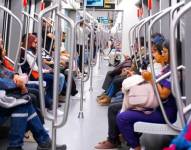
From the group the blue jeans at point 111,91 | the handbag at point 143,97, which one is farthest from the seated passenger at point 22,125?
the blue jeans at point 111,91

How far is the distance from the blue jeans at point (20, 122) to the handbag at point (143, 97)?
880 millimetres

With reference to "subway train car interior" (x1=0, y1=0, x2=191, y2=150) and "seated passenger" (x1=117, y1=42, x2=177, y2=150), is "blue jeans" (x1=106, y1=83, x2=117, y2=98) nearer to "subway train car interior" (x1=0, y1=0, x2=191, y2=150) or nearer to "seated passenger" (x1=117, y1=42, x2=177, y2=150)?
"subway train car interior" (x1=0, y1=0, x2=191, y2=150)

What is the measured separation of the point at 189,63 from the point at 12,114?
1.50m

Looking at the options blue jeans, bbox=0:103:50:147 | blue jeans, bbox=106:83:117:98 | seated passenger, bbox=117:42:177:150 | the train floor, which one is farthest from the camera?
blue jeans, bbox=106:83:117:98

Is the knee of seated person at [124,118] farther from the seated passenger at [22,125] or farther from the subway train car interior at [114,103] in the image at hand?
the seated passenger at [22,125]

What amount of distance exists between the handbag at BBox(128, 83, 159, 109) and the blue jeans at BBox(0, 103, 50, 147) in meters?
0.88

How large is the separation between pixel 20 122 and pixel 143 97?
104cm

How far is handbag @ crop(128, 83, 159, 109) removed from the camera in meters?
2.75

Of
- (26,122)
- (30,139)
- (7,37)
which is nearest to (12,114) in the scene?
(26,122)

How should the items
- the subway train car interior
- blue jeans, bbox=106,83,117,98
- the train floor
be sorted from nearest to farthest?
1. the subway train car interior
2. the train floor
3. blue jeans, bbox=106,83,117,98

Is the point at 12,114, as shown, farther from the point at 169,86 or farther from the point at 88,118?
the point at 88,118

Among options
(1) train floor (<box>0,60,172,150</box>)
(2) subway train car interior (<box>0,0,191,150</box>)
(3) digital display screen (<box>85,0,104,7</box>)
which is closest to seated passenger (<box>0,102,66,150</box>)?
(2) subway train car interior (<box>0,0,191,150</box>)

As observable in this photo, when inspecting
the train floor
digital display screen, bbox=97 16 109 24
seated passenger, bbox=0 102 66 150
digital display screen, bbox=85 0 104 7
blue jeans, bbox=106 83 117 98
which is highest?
digital display screen, bbox=97 16 109 24

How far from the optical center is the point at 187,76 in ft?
8.10
